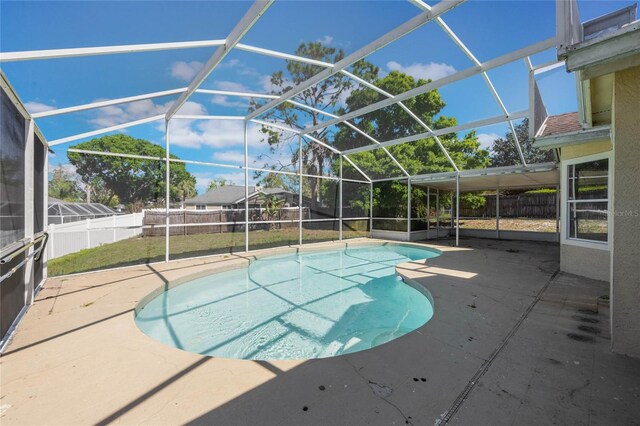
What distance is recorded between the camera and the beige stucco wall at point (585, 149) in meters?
4.64

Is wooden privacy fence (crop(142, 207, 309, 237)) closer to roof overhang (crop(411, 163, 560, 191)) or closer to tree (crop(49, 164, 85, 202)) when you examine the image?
tree (crop(49, 164, 85, 202))

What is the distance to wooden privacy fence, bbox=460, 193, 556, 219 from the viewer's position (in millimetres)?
12898

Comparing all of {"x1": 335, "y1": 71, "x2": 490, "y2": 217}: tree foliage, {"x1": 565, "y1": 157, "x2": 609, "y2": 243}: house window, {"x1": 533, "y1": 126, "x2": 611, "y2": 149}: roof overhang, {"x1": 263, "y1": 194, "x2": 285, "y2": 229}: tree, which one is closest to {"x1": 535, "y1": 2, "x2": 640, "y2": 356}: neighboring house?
{"x1": 533, "y1": 126, "x2": 611, "y2": 149}: roof overhang

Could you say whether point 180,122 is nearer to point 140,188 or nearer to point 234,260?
point 140,188

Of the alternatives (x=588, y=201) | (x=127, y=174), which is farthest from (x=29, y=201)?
(x=588, y=201)

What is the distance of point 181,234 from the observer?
10.5 meters

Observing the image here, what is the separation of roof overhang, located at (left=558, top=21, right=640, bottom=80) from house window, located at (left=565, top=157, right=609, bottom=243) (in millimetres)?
3610

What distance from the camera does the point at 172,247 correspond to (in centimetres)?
847

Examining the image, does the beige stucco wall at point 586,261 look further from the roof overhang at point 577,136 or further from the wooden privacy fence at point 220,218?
the wooden privacy fence at point 220,218

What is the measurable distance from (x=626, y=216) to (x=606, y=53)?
140 cm

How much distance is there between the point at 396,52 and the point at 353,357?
6.70m

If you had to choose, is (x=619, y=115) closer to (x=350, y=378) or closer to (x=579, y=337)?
(x=579, y=337)

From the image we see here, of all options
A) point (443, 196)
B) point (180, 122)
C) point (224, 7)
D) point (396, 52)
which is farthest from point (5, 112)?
point (443, 196)

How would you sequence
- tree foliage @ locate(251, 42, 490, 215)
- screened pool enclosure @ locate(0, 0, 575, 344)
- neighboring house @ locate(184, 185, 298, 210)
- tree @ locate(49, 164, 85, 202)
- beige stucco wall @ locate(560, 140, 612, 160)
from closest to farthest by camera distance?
screened pool enclosure @ locate(0, 0, 575, 344)
beige stucco wall @ locate(560, 140, 612, 160)
tree @ locate(49, 164, 85, 202)
tree foliage @ locate(251, 42, 490, 215)
neighboring house @ locate(184, 185, 298, 210)
